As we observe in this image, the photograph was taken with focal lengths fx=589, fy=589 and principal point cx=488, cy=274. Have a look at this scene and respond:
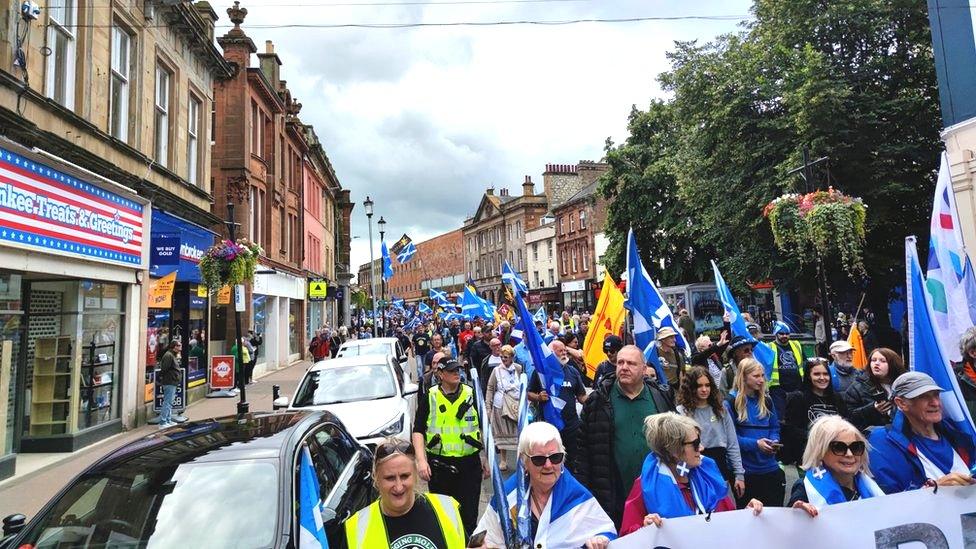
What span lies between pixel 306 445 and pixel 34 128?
8123mm

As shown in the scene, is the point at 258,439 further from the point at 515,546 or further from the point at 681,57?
the point at 681,57

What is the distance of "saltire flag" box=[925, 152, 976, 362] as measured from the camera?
5254 millimetres

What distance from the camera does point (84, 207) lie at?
10.4 meters

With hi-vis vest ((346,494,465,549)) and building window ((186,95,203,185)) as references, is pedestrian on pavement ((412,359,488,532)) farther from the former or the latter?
building window ((186,95,203,185))

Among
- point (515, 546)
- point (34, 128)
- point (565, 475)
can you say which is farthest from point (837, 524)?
point (34, 128)

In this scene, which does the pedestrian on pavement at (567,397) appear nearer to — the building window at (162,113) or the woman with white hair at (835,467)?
the woman with white hair at (835,467)

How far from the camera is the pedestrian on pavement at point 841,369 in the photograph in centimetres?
576

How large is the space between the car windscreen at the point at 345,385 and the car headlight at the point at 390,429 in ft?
3.11

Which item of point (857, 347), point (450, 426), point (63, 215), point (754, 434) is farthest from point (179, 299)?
point (857, 347)

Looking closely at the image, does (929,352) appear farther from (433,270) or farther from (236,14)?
(433,270)

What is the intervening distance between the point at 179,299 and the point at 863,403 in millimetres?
16304

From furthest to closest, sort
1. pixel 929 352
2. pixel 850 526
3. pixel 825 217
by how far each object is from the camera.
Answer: pixel 825 217 → pixel 929 352 → pixel 850 526

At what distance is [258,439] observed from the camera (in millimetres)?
4012

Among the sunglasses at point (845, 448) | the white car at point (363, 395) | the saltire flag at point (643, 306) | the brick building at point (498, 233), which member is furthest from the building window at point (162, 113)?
the brick building at point (498, 233)
